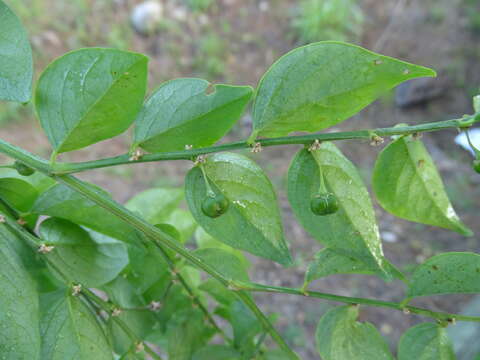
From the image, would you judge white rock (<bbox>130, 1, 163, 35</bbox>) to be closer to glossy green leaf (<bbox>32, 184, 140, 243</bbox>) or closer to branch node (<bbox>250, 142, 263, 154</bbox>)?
glossy green leaf (<bbox>32, 184, 140, 243</bbox>)

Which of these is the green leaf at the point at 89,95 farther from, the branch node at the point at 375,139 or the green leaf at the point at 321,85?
the branch node at the point at 375,139

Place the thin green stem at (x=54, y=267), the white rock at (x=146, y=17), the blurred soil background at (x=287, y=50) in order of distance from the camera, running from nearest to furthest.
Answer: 1. the thin green stem at (x=54, y=267)
2. the blurred soil background at (x=287, y=50)
3. the white rock at (x=146, y=17)

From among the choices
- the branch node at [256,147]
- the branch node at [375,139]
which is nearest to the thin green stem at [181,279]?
the branch node at [256,147]

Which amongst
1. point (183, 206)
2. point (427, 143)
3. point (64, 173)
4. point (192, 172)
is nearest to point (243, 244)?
point (192, 172)

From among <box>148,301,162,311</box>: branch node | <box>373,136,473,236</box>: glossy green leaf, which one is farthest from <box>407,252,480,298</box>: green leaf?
<box>148,301,162,311</box>: branch node

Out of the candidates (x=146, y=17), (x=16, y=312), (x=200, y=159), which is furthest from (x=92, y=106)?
(x=146, y=17)

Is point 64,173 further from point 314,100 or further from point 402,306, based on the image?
point 402,306
